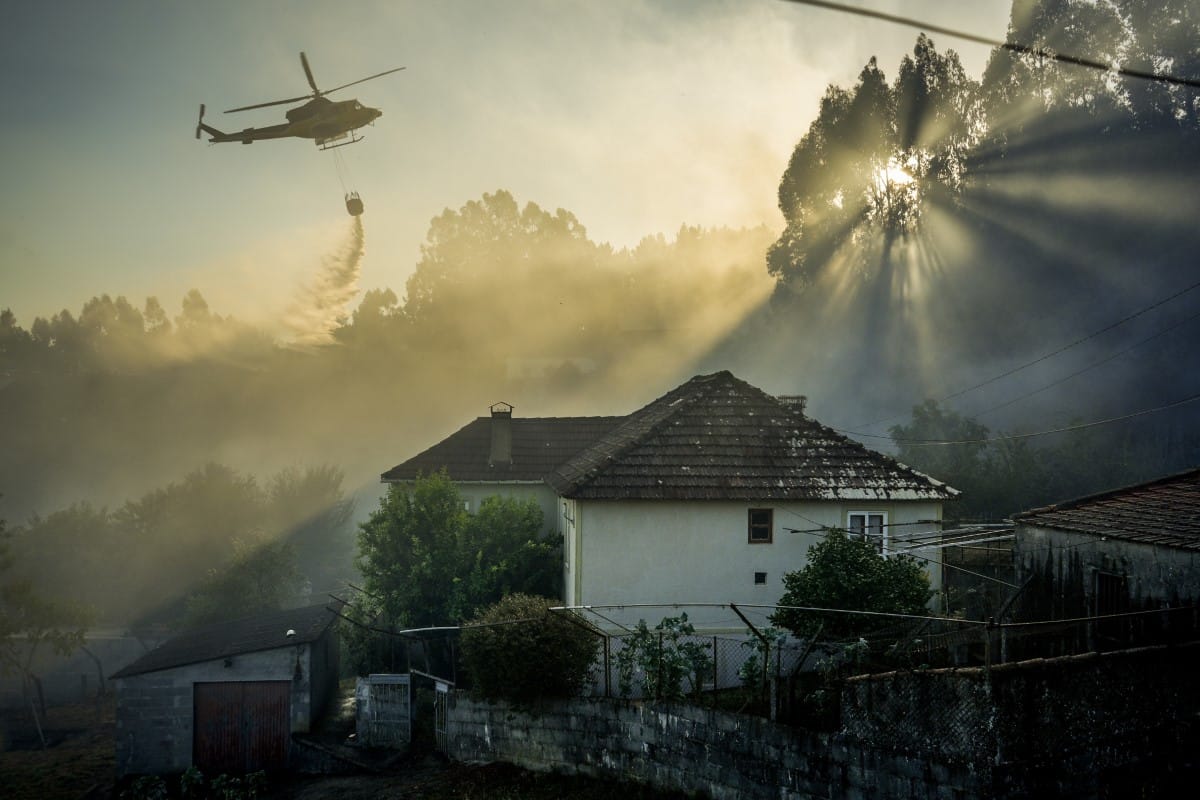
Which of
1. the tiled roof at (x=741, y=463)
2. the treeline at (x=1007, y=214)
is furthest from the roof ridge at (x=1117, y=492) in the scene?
the treeline at (x=1007, y=214)

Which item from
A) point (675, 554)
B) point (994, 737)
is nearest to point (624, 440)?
point (675, 554)

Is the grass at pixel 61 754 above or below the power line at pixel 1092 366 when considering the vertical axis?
below

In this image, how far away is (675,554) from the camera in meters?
19.3

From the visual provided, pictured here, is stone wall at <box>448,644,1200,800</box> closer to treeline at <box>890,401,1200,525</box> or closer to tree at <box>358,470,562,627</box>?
tree at <box>358,470,562,627</box>

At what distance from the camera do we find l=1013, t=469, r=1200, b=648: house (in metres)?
13.4

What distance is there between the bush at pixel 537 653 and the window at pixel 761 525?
496 cm

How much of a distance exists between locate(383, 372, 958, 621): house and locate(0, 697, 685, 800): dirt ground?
4.57 metres

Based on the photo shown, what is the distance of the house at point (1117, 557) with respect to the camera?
44.0ft

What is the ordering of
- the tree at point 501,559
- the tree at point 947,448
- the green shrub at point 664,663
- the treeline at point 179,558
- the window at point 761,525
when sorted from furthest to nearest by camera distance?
the treeline at point 179,558 → the tree at point 947,448 → the tree at point 501,559 → the window at point 761,525 → the green shrub at point 664,663

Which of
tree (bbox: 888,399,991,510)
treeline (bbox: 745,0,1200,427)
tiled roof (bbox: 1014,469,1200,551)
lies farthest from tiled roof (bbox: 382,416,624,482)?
treeline (bbox: 745,0,1200,427)

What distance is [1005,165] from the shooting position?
147 feet

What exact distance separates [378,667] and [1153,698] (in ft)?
60.7

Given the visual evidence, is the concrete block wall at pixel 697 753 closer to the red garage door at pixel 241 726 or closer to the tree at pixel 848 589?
the tree at pixel 848 589

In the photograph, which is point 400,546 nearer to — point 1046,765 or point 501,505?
point 501,505
